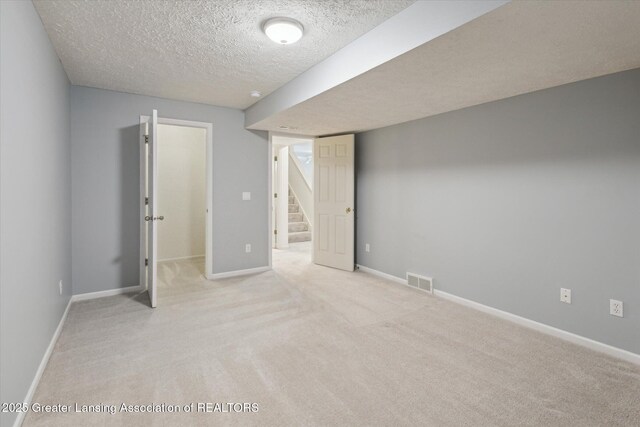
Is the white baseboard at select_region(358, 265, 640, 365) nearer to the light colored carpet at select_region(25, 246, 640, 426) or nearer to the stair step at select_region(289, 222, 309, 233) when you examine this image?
the light colored carpet at select_region(25, 246, 640, 426)

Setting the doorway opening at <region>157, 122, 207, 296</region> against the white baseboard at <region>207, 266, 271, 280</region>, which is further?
the doorway opening at <region>157, 122, 207, 296</region>

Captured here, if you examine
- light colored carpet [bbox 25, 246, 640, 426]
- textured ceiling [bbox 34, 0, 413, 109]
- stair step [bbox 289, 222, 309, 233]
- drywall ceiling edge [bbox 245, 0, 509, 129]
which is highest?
textured ceiling [bbox 34, 0, 413, 109]

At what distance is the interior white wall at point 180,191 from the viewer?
549 cm

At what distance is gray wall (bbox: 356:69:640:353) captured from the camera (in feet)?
7.84

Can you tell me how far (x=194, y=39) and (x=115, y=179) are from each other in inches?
84.1

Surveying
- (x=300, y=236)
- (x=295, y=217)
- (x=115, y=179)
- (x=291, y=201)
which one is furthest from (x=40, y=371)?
(x=291, y=201)

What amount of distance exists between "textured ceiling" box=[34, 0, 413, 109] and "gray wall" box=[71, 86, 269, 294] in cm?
34

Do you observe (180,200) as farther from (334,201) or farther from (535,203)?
(535,203)

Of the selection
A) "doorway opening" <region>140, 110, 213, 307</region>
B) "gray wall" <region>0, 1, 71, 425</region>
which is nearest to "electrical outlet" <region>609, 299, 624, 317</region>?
"gray wall" <region>0, 1, 71, 425</region>

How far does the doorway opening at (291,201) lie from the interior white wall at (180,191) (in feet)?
4.36

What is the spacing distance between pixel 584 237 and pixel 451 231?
1.19 m

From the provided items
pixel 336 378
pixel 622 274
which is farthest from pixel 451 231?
pixel 336 378

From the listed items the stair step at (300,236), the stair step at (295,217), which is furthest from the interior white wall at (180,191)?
the stair step at (295,217)

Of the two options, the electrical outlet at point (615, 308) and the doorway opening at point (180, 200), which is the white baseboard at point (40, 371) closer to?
the doorway opening at point (180, 200)
